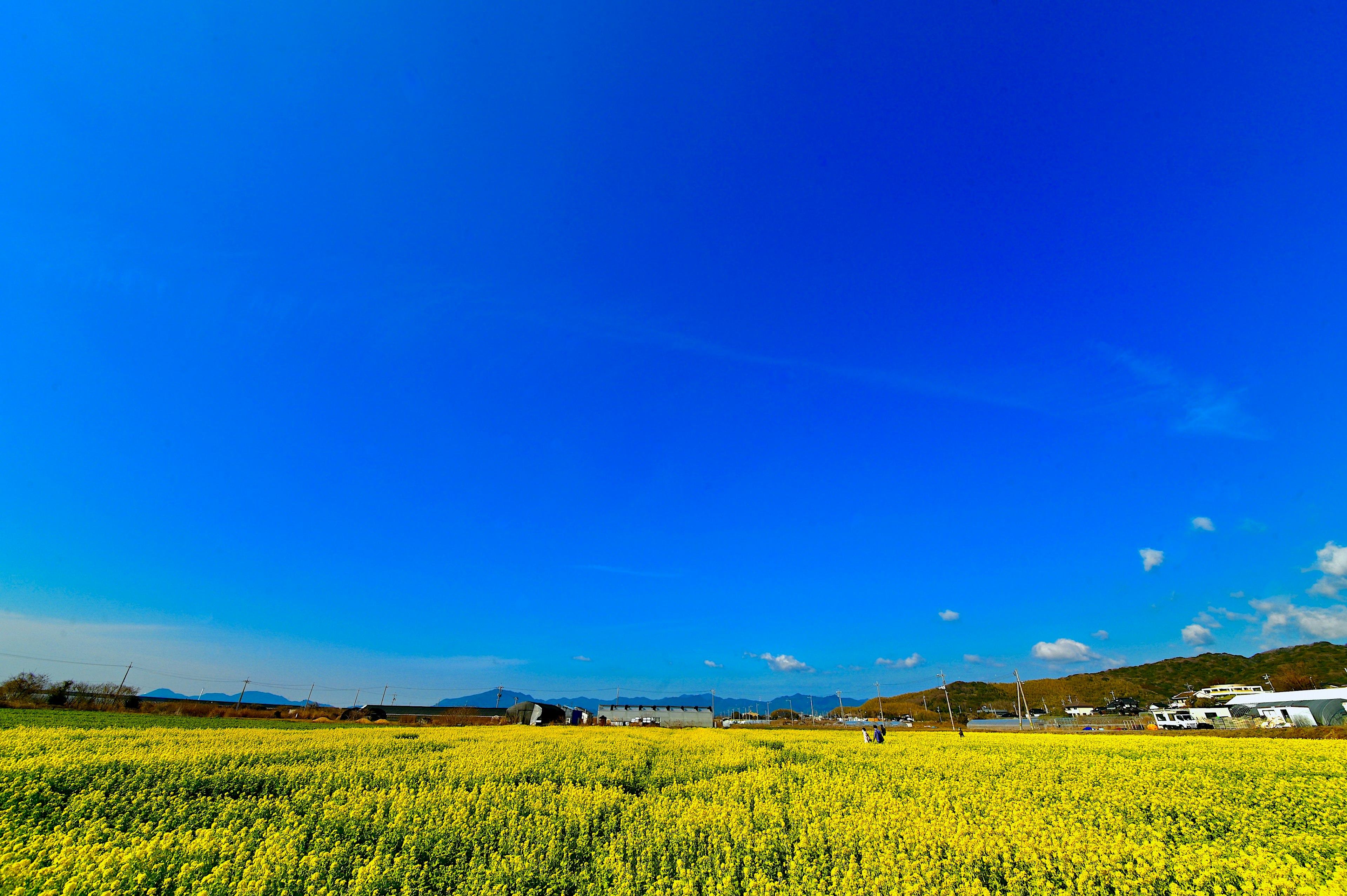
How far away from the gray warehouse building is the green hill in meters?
90.5

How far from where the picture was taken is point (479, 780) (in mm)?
14773

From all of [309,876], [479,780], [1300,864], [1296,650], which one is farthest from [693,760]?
[1296,650]

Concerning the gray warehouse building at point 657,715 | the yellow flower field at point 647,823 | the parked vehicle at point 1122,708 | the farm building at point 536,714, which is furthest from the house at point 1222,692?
A: the yellow flower field at point 647,823

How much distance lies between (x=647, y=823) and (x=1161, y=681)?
842 ft

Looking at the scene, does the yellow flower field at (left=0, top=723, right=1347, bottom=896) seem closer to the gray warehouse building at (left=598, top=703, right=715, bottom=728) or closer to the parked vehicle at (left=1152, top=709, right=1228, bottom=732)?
the parked vehicle at (left=1152, top=709, right=1228, bottom=732)

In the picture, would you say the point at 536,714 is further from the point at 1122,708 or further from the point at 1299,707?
the point at 1122,708

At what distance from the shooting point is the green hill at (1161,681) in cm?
15525

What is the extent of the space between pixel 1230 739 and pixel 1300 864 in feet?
90.5

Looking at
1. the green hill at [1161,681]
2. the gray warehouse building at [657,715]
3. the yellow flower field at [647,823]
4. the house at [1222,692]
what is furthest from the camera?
the green hill at [1161,681]

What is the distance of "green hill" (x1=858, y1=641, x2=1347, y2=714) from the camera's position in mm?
155250

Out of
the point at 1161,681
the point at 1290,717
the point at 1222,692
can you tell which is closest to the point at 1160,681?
the point at 1161,681

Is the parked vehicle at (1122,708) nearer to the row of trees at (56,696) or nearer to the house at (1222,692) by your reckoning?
the house at (1222,692)

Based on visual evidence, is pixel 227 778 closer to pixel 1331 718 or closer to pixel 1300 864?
pixel 1300 864

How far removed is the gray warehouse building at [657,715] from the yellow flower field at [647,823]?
84.1 m
